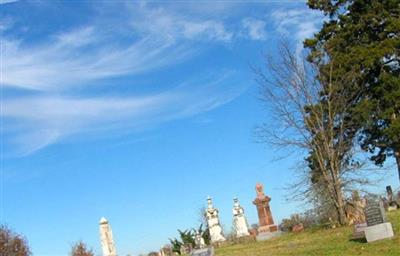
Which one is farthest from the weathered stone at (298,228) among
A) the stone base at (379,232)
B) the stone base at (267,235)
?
the stone base at (379,232)

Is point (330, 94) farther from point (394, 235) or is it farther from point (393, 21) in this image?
point (394, 235)

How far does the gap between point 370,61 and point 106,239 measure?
53.4 feet

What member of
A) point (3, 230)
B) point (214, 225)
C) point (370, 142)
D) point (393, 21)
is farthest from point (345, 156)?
point (3, 230)

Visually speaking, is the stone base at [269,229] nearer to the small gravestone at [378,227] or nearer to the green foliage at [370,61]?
the green foliage at [370,61]

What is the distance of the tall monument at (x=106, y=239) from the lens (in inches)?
1206

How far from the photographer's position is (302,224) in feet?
88.5

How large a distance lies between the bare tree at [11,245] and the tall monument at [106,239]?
1331 cm

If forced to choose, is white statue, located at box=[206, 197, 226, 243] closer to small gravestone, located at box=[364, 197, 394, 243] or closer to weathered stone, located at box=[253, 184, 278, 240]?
weathered stone, located at box=[253, 184, 278, 240]

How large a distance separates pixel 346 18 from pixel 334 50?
10.5 feet

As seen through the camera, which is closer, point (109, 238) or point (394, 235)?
point (394, 235)

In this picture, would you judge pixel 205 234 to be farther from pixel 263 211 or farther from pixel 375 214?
pixel 375 214

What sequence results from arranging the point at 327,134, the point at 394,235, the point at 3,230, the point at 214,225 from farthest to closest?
the point at 3,230, the point at 214,225, the point at 327,134, the point at 394,235

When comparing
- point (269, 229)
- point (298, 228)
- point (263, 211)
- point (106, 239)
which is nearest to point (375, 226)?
point (298, 228)

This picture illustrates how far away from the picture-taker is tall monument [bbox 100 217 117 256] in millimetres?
30625
